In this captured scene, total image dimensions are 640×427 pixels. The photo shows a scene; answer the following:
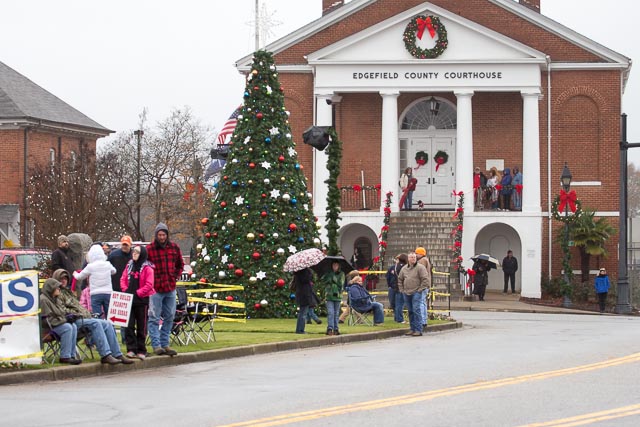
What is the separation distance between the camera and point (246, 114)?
2828 cm

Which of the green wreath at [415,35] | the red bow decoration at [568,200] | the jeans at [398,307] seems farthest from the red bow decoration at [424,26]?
the jeans at [398,307]

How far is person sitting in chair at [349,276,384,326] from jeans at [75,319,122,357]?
953 centimetres

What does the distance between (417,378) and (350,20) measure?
1318 inches

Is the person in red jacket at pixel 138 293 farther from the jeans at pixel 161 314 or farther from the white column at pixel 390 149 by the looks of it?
the white column at pixel 390 149

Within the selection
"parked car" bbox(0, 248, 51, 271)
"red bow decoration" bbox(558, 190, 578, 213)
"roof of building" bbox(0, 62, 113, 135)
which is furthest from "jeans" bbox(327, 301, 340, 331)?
"roof of building" bbox(0, 62, 113, 135)

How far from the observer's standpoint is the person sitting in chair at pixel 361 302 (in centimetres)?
2658

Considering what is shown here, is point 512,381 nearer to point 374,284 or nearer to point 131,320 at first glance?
point 131,320

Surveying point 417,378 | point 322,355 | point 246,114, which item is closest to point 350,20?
point 246,114

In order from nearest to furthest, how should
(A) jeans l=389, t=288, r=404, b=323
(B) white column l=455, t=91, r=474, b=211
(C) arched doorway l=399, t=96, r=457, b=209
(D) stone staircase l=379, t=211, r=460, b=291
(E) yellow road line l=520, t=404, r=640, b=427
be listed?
(E) yellow road line l=520, t=404, r=640, b=427, (A) jeans l=389, t=288, r=404, b=323, (D) stone staircase l=379, t=211, r=460, b=291, (B) white column l=455, t=91, r=474, b=211, (C) arched doorway l=399, t=96, r=457, b=209

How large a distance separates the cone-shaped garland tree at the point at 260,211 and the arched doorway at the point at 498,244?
19.3 metres

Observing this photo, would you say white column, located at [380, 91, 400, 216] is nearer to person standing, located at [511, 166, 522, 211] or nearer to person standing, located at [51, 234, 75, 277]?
person standing, located at [511, 166, 522, 211]

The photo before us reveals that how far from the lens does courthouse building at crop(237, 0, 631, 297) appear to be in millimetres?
45062

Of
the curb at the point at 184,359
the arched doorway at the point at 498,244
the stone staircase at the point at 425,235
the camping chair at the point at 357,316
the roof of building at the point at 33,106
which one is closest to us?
the curb at the point at 184,359

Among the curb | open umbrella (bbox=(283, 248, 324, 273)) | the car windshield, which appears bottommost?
the curb
